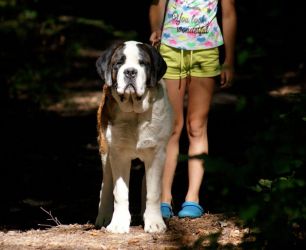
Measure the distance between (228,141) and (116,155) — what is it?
213 inches

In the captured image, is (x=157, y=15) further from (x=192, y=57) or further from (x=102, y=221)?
(x=102, y=221)

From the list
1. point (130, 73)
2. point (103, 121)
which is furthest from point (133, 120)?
point (130, 73)

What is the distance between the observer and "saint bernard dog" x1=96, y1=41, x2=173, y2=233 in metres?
5.42

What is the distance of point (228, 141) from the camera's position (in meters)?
10.9

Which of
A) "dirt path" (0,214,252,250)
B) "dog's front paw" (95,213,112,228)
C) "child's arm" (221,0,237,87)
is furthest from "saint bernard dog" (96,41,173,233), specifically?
"child's arm" (221,0,237,87)

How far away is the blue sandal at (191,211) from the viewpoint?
6160mm

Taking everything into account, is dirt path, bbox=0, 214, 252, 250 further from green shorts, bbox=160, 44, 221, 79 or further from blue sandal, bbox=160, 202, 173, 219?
green shorts, bbox=160, 44, 221, 79

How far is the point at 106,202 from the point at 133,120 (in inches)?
33.2

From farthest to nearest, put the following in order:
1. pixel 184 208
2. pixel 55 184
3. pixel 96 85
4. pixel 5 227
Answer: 1. pixel 96 85
2. pixel 55 184
3. pixel 5 227
4. pixel 184 208

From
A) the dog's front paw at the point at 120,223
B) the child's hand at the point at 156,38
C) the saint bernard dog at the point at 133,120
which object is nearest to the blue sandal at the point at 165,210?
the saint bernard dog at the point at 133,120

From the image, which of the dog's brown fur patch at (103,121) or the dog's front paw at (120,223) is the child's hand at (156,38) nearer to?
the dog's brown fur patch at (103,121)

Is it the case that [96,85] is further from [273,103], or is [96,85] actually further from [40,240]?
[273,103]

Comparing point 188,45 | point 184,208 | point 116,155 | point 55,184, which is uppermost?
point 188,45

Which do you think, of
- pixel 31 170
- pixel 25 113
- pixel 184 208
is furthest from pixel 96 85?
pixel 184 208
